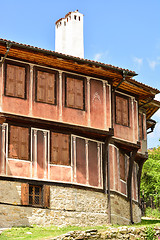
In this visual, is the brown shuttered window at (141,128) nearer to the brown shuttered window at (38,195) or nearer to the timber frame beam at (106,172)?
the timber frame beam at (106,172)

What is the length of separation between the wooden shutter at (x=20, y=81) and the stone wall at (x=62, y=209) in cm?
387

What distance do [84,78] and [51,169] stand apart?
188 inches

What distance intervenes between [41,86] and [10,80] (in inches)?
59.1

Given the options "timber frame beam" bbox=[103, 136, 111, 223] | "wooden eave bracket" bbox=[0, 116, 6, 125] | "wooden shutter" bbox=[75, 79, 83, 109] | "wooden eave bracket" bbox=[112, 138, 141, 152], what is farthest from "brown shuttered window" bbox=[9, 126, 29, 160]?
"wooden eave bracket" bbox=[112, 138, 141, 152]

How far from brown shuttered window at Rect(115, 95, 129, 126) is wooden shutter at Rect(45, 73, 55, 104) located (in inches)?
160

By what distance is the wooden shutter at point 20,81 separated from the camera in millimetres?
23297

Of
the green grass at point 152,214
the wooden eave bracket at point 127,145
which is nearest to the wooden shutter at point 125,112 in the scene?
the wooden eave bracket at point 127,145

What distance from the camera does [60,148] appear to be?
24000mm

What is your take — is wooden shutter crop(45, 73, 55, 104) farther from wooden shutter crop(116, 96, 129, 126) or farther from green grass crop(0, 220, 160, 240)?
green grass crop(0, 220, 160, 240)

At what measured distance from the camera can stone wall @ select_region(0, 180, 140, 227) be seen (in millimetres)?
21938

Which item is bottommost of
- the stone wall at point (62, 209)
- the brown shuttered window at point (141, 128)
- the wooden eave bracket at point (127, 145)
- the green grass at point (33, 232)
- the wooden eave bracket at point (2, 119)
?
the green grass at point (33, 232)

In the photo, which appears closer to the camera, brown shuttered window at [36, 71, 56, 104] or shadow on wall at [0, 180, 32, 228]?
shadow on wall at [0, 180, 32, 228]

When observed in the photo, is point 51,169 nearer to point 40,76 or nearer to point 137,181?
point 40,76

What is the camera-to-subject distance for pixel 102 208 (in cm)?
2461
